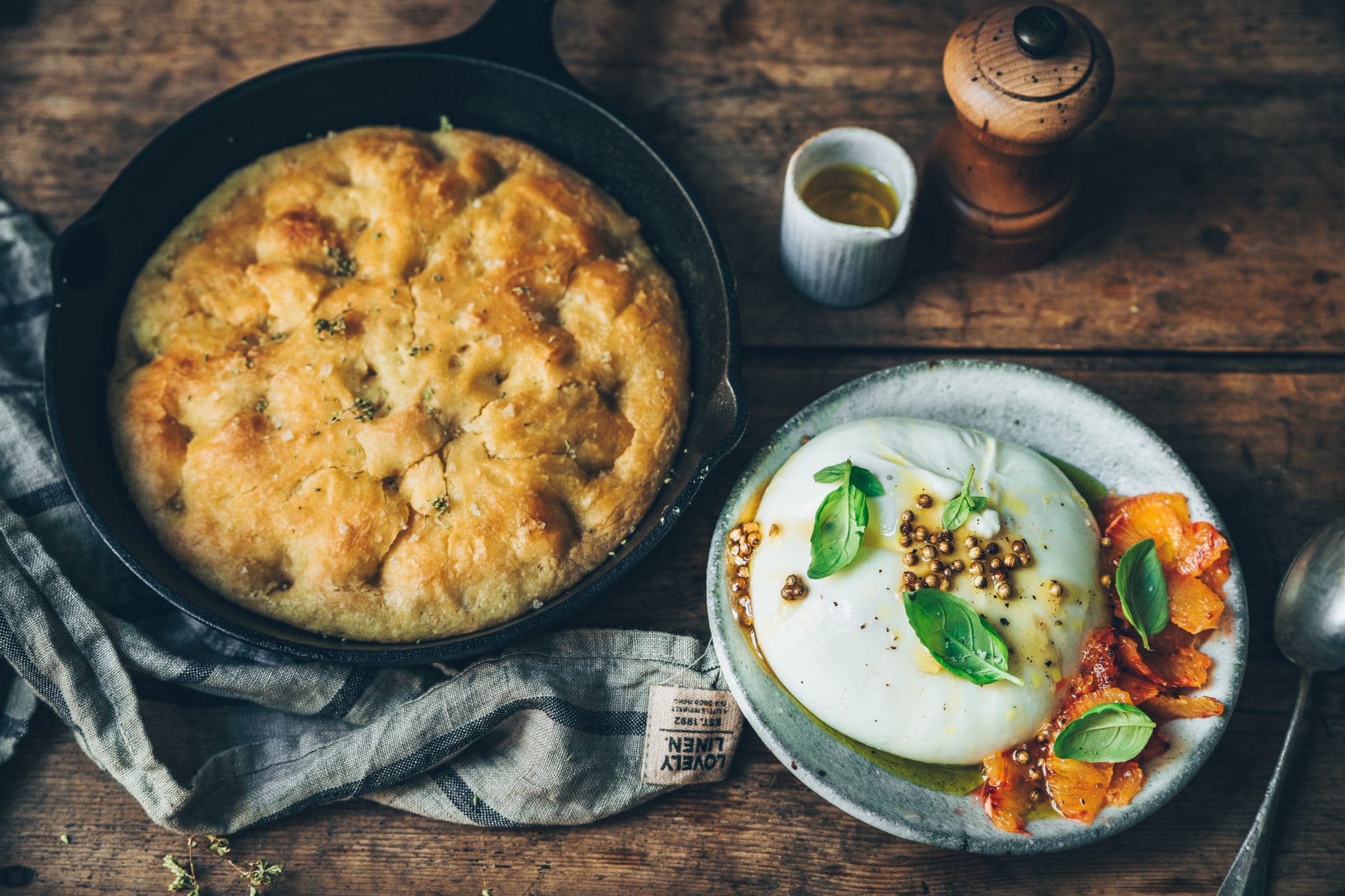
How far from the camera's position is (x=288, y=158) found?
248 centimetres

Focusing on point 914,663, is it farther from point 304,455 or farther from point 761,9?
point 761,9

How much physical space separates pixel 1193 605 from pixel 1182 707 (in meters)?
0.22

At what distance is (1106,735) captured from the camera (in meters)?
1.88

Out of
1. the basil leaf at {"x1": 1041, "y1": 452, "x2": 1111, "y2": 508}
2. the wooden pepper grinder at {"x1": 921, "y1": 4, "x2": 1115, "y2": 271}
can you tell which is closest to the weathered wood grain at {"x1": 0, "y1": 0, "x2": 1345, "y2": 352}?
the wooden pepper grinder at {"x1": 921, "y1": 4, "x2": 1115, "y2": 271}

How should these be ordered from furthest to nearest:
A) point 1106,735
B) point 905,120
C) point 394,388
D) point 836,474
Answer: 1. point 905,120
2. point 394,388
3. point 836,474
4. point 1106,735

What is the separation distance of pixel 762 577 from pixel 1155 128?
194cm

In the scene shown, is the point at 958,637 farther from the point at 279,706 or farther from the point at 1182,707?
the point at 279,706

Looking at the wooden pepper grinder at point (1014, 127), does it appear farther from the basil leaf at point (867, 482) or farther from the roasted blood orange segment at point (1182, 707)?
the roasted blood orange segment at point (1182, 707)

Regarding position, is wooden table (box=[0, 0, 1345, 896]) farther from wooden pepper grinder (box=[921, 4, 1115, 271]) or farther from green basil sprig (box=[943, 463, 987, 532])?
green basil sprig (box=[943, 463, 987, 532])

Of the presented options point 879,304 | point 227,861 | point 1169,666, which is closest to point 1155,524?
point 1169,666

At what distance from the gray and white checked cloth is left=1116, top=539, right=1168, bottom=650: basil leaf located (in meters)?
0.94

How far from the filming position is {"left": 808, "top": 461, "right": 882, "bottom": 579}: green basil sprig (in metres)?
1.93

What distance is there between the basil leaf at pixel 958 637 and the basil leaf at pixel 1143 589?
318mm

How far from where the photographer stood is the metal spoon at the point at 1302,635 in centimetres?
212
